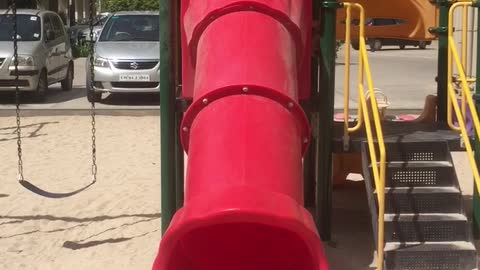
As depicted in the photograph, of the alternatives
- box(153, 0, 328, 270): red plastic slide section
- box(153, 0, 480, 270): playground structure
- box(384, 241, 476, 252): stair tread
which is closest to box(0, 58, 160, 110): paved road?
box(153, 0, 480, 270): playground structure

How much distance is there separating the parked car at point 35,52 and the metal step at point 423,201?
10086mm

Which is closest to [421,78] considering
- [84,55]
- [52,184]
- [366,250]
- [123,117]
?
[123,117]

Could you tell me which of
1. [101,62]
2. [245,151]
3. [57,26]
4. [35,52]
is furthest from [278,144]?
[57,26]

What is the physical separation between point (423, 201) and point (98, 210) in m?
3.32

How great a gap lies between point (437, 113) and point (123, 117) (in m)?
7.58

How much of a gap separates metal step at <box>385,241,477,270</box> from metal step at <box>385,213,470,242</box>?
0.12 metres

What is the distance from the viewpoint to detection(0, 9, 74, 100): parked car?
603 inches

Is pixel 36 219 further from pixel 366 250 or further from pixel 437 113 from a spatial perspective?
pixel 437 113

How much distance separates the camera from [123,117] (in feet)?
46.4

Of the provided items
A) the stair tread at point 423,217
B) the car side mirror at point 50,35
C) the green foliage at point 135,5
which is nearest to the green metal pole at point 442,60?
the stair tread at point 423,217

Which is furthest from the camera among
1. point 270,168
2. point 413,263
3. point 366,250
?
point 366,250

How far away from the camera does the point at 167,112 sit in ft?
19.7

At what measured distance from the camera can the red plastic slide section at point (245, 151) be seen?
3549 mm

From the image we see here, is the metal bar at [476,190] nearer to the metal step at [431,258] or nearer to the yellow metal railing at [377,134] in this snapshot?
the metal step at [431,258]
